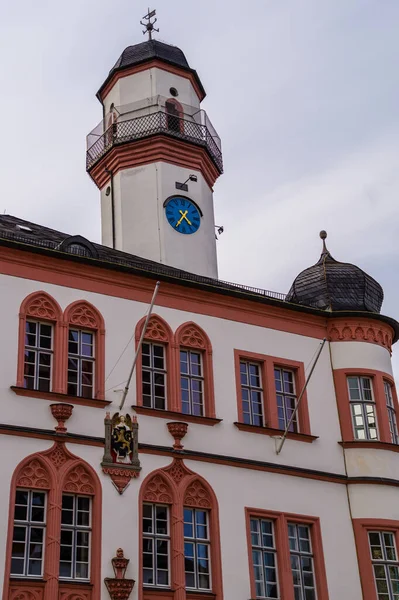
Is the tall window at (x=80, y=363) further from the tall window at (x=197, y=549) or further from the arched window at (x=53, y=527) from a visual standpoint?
the tall window at (x=197, y=549)

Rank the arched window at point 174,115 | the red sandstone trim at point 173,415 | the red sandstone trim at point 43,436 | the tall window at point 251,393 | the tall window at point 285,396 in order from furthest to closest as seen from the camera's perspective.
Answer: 1. the arched window at point 174,115
2. the tall window at point 285,396
3. the tall window at point 251,393
4. the red sandstone trim at point 173,415
5. the red sandstone trim at point 43,436

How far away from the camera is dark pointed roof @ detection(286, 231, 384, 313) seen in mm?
26984

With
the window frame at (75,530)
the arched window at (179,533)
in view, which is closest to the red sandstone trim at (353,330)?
the arched window at (179,533)

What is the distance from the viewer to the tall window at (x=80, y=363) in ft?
72.0

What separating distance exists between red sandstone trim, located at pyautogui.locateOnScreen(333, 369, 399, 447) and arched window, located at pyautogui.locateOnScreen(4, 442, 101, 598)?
7.27 m

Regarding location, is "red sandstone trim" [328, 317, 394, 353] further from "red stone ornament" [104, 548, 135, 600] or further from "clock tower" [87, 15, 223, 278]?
"red stone ornament" [104, 548, 135, 600]

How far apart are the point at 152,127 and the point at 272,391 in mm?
10693

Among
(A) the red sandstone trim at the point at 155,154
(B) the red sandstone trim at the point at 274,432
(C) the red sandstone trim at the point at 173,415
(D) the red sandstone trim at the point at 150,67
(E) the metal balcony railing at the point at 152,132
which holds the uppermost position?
(D) the red sandstone trim at the point at 150,67

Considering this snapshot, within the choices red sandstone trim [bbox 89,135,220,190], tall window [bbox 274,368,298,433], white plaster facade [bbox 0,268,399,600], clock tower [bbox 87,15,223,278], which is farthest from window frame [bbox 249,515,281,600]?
red sandstone trim [bbox 89,135,220,190]

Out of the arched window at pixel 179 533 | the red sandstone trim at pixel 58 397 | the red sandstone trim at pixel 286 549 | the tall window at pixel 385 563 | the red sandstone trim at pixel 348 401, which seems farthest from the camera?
Answer: the red sandstone trim at pixel 348 401

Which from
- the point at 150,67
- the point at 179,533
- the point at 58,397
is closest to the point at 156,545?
the point at 179,533

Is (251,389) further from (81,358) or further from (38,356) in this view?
(38,356)

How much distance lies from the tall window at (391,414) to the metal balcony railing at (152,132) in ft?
32.6

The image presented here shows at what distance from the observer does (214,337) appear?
24547mm
